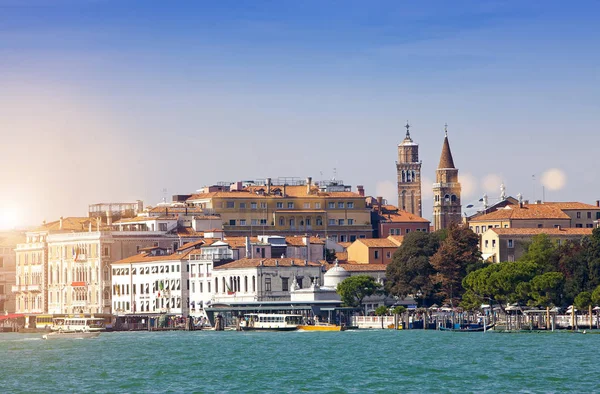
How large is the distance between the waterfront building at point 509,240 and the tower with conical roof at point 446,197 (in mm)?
38199

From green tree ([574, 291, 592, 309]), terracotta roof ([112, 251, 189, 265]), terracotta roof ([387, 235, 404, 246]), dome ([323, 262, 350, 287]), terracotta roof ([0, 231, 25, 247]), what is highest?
terracotta roof ([0, 231, 25, 247])

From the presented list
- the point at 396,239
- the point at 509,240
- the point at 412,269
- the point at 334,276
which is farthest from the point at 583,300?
the point at 396,239

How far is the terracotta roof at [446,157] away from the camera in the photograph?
190500mm

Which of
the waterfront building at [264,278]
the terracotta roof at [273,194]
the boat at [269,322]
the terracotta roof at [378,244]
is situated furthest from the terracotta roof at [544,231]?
the boat at [269,322]

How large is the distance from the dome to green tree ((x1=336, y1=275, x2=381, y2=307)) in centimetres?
232

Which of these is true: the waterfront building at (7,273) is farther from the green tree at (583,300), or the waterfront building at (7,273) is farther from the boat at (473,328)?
the green tree at (583,300)

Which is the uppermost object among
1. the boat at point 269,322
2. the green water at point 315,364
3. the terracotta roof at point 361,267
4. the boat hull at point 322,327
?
the terracotta roof at point 361,267

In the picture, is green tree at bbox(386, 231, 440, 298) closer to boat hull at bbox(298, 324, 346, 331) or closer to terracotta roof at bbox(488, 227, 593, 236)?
boat hull at bbox(298, 324, 346, 331)

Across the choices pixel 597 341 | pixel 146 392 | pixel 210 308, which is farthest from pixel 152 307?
pixel 146 392

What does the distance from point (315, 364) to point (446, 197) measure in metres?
105

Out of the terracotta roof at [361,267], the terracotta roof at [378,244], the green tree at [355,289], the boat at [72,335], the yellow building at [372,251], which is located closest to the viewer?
the boat at [72,335]

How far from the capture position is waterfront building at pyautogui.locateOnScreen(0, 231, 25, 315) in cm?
16025

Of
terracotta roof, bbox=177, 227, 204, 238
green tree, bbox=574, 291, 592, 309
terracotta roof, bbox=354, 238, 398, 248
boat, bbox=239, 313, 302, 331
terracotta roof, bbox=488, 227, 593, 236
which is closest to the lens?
green tree, bbox=574, 291, 592, 309

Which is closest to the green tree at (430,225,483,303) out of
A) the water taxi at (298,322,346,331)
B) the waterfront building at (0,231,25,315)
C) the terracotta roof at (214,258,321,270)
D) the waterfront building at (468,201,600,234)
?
the water taxi at (298,322,346,331)
